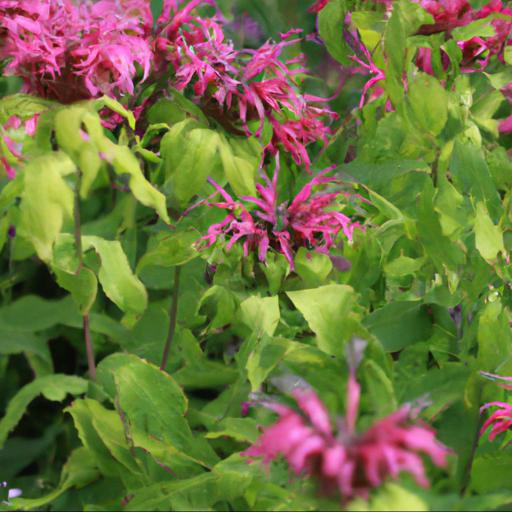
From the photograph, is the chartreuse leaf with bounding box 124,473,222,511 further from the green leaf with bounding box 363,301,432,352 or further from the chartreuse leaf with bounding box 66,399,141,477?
the green leaf with bounding box 363,301,432,352

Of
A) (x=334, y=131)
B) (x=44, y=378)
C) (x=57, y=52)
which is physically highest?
(x=57, y=52)

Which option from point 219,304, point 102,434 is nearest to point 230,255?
point 219,304

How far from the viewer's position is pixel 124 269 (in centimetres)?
54

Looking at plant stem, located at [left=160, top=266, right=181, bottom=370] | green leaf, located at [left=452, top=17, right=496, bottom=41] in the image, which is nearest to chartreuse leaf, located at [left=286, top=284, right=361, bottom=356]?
plant stem, located at [left=160, top=266, right=181, bottom=370]

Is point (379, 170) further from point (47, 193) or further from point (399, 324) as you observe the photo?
point (47, 193)

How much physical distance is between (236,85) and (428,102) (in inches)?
5.1

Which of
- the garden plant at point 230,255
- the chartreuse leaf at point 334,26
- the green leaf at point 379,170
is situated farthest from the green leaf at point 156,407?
the chartreuse leaf at point 334,26

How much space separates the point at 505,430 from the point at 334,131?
33 centimetres

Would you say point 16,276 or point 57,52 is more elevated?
point 57,52

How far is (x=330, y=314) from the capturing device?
1.50ft

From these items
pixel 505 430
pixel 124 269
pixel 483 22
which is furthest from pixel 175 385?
pixel 483 22

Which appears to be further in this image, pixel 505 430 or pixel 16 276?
pixel 16 276

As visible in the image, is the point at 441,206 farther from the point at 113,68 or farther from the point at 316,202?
the point at 113,68

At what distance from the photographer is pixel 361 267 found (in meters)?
0.57
